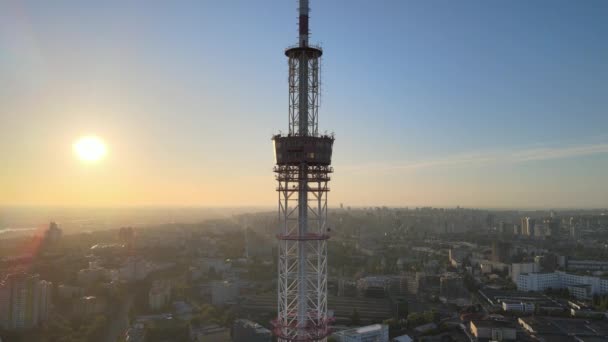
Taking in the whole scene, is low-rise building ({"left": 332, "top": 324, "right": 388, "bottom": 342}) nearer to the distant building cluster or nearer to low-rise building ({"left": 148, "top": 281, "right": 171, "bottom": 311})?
low-rise building ({"left": 148, "top": 281, "right": 171, "bottom": 311})

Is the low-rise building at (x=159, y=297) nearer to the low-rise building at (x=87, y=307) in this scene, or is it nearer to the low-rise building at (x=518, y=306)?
the low-rise building at (x=87, y=307)

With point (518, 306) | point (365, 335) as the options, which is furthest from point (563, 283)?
point (365, 335)

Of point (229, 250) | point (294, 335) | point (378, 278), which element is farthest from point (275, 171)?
point (229, 250)

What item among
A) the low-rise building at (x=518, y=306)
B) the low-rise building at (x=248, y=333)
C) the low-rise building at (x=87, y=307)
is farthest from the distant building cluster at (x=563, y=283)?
the low-rise building at (x=87, y=307)

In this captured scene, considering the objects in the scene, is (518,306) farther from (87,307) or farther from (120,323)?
(87,307)

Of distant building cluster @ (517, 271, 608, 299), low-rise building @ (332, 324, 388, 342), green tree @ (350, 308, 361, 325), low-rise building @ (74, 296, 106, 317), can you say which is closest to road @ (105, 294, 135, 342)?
low-rise building @ (74, 296, 106, 317)

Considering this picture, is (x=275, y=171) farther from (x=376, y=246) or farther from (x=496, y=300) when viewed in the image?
(x=376, y=246)
